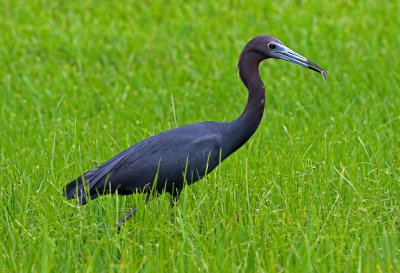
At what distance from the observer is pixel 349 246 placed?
13.2 feet

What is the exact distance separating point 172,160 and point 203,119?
2.43 m

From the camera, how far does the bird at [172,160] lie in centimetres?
488

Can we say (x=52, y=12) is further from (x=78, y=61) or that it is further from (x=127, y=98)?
(x=127, y=98)

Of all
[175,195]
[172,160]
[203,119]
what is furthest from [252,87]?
[203,119]

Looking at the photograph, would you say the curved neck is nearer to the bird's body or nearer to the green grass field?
the bird's body

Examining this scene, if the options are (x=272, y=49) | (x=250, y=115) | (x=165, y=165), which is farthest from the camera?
(x=272, y=49)

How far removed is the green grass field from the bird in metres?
0.15

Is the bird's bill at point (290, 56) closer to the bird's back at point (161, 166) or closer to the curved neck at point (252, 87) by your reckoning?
the curved neck at point (252, 87)

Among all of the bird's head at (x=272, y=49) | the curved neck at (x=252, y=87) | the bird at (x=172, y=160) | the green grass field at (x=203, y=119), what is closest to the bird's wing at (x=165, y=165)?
the bird at (x=172, y=160)

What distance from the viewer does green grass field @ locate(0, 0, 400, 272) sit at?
4.01 metres

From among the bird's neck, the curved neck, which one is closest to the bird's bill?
the curved neck

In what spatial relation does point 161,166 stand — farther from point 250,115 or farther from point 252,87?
point 252,87

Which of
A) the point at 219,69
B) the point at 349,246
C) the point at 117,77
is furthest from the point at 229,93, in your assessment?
A: the point at 349,246

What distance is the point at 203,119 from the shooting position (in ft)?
23.9
